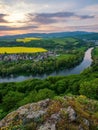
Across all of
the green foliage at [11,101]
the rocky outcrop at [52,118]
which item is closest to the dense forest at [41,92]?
the green foliage at [11,101]

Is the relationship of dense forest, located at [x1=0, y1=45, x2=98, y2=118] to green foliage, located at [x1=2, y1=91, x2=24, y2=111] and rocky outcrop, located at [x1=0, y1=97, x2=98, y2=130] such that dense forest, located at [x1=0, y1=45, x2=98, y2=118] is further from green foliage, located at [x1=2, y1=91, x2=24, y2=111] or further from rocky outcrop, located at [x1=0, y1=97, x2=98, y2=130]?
rocky outcrop, located at [x1=0, y1=97, x2=98, y2=130]

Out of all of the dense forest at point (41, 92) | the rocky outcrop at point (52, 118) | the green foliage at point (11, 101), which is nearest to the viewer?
the rocky outcrop at point (52, 118)

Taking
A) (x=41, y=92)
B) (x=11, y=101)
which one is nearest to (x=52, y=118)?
(x=41, y=92)

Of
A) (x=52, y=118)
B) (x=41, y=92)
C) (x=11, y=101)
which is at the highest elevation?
(x=52, y=118)

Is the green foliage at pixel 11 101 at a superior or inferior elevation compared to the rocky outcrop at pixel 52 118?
inferior

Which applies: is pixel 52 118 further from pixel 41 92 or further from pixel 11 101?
pixel 11 101

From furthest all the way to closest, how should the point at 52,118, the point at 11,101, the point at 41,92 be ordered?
1. the point at 11,101
2. the point at 41,92
3. the point at 52,118

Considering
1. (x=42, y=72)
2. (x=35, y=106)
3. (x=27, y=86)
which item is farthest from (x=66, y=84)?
(x=42, y=72)

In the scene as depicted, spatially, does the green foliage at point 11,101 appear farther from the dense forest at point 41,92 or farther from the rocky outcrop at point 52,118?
the rocky outcrop at point 52,118

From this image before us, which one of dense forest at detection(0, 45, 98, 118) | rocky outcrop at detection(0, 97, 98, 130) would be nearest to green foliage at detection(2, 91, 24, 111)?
dense forest at detection(0, 45, 98, 118)
